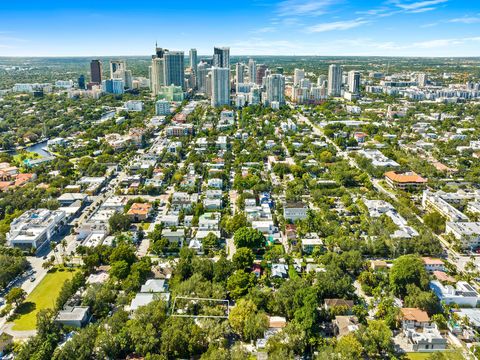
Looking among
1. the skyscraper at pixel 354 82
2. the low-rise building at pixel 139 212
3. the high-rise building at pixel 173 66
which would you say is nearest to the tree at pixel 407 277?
the low-rise building at pixel 139 212

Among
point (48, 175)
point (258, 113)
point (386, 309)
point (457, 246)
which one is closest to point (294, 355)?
point (386, 309)

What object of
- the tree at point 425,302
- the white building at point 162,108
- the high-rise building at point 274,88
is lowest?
the tree at point 425,302

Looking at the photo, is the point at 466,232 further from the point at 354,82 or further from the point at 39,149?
the point at 354,82

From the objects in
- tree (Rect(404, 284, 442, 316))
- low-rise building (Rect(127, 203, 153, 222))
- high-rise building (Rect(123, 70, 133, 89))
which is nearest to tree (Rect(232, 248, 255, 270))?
tree (Rect(404, 284, 442, 316))

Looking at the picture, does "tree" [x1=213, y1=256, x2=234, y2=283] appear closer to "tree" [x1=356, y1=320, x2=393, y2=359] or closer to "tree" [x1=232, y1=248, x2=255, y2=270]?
"tree" [x1=232, y1=248, x2=255, y2=270]

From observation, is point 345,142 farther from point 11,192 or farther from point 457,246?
point 11,192

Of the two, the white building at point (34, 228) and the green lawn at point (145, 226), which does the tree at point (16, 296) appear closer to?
the white building at point (34, 228)
